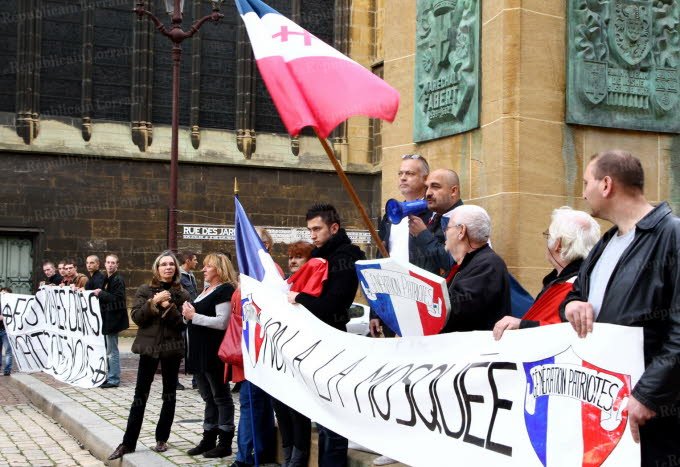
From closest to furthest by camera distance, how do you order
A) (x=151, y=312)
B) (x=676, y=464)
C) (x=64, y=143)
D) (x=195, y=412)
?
(x=676, y=464) < (x=151, y=312) < (x=195, y=412) < (x=64, y=143)

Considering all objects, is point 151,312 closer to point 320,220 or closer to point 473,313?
point 320,220

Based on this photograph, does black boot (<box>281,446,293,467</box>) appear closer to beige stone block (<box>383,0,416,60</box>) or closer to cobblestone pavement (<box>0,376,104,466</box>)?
cobblestone pavement (<box>0,376,104,466</box>)

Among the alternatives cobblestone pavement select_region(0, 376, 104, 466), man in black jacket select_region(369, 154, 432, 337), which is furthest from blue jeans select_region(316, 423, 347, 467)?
cobblestone pavement select_region(0, 376, 104, 466)

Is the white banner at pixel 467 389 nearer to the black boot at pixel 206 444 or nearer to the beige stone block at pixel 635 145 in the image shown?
the black boot at pixel 206 444

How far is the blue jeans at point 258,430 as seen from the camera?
6.56 meters

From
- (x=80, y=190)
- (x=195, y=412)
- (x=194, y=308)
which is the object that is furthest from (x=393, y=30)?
(x=80, y=190)

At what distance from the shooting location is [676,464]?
10.4ft

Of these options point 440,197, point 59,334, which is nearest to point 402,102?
point 440,197

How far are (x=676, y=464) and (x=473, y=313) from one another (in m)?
1.44

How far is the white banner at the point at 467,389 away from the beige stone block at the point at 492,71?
6.27 feet

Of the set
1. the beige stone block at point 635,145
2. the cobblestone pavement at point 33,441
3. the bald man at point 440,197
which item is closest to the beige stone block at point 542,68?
the beige stone block at point 635,145

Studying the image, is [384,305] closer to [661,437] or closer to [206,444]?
[661,437]

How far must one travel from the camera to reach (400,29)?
24.7ft

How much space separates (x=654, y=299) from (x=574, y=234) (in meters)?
1.01
